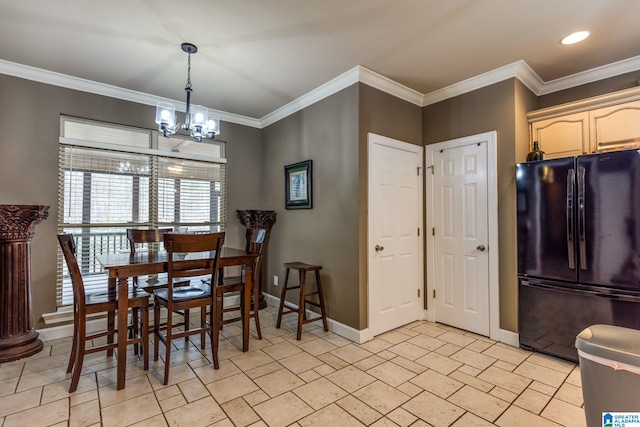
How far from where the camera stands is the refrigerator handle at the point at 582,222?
251cm

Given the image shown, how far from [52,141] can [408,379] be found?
3984mm

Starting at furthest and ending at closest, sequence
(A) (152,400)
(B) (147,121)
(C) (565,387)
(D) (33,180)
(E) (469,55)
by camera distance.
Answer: (B) (147,121), (D) (33,180), (E) (469,55), (C) (565,387), (A) (152,400)

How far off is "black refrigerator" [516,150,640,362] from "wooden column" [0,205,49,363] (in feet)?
14.3

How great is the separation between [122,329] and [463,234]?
319 centimetres

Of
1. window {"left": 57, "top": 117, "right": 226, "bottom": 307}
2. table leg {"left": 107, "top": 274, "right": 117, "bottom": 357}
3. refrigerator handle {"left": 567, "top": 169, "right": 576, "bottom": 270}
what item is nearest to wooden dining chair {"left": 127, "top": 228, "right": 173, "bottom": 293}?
table leg {"left": 107, "top": 274, "right": 117, "bottom": 357}

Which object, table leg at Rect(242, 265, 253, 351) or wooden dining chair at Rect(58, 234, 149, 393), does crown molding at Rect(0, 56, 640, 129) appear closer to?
wooden dining chair at Rect(58, 234, 149, 393)

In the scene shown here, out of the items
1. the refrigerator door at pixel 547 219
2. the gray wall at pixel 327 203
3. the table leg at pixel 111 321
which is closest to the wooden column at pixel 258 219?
the gray wall at pixel 327 203

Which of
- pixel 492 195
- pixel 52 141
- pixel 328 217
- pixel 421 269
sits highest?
pixel 52 141

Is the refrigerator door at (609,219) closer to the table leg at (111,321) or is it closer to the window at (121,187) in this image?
the table leg at (111,321)

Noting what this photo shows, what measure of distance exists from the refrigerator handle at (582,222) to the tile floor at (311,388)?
88 cm

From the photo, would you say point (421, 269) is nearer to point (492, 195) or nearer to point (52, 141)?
point (492, 195)

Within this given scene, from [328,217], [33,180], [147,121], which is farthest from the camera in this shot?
[147,121]

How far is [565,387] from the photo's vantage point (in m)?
2.21

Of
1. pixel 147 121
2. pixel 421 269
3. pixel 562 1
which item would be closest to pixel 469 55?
pixel 562 1
